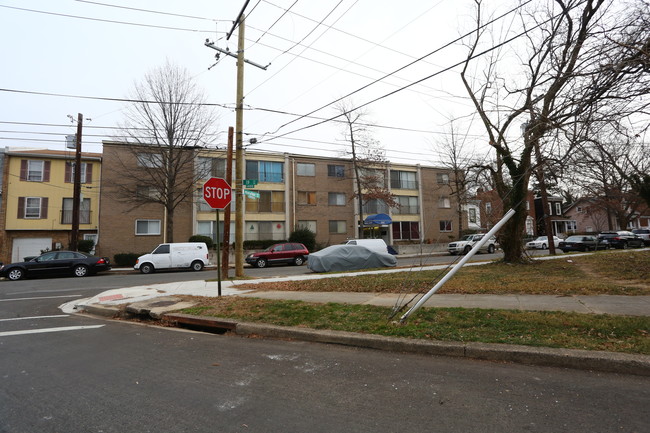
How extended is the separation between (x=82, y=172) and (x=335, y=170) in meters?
22.0

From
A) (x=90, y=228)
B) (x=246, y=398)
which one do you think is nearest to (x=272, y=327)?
(x=246, y=398)

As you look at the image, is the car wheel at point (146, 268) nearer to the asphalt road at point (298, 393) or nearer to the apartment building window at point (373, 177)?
the asphalt road at point (298, 393)

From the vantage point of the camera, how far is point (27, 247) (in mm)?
27141

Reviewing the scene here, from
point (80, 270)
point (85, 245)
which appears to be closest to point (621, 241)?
point (80, 270)

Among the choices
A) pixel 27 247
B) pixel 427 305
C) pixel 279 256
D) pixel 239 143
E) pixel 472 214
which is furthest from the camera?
pixel 472 214

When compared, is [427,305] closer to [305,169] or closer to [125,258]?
[125,258]

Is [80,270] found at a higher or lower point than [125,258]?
lower

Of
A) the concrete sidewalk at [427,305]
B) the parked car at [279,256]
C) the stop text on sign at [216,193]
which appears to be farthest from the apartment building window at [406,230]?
the stop text on sign at [216,193]

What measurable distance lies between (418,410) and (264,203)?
102ft

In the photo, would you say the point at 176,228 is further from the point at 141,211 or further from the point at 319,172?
the point at 319,172

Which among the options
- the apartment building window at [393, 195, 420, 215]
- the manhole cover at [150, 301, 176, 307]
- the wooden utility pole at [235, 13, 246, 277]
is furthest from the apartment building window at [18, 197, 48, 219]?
the apartment building window at [393, 195, 420, 215]

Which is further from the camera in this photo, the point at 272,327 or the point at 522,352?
the point at 272,327

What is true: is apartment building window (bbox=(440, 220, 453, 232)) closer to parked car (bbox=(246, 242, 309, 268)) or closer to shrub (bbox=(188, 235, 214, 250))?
parked car (bbox=(246, 242, 309, 268))

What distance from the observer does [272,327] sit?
615cm
